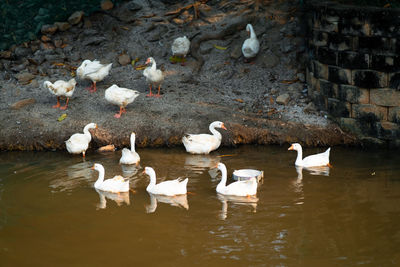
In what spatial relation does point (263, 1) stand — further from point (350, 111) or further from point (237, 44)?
point (350, 111)

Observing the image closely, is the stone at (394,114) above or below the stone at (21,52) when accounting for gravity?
below

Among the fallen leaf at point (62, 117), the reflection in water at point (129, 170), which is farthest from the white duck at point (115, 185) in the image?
the fallen leaf at point (62, 117)

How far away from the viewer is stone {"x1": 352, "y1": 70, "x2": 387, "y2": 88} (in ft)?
36.5

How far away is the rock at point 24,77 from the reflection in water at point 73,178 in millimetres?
4252

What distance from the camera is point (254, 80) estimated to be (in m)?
14.1

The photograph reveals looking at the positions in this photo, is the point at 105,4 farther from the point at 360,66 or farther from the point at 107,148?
the point at 360,66

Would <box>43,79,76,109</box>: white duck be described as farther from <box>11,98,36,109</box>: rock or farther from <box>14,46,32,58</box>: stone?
<box>14,46,32,58</box>: stone

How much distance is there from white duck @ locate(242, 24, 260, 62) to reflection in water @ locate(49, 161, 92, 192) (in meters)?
5.25

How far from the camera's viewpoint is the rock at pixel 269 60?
47.5 ft

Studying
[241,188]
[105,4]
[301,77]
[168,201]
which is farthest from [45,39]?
[241,188]

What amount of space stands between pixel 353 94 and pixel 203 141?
325 cm

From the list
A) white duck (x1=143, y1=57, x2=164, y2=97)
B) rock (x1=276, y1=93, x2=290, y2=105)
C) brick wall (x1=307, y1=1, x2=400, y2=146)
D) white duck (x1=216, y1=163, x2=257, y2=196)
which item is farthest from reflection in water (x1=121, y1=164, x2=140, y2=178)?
brick wall (x1=307, y1=1, x2=400, y2=146)

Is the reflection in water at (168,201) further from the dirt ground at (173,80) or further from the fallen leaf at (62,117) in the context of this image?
the fallen leaf at (62,117)

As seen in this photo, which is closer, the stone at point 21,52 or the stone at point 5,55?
the stone at point 5,55
